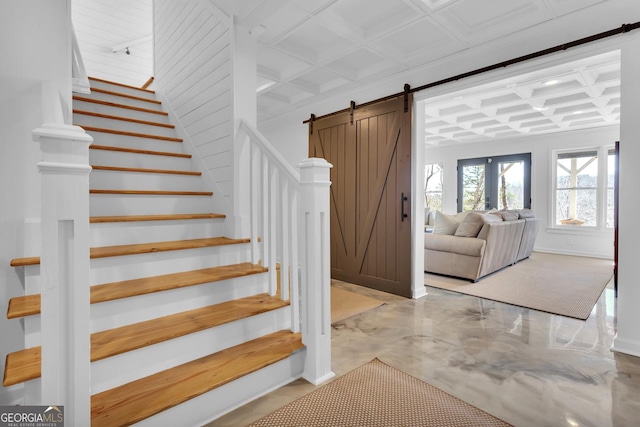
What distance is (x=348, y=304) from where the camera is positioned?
326 centimetres

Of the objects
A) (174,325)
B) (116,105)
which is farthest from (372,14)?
(174,325)

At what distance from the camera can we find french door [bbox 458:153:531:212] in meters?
6.97

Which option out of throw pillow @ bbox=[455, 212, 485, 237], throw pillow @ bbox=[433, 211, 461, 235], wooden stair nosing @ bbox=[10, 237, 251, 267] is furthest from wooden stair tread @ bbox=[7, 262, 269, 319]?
throw pillow @ bbox=[433, 211, 461, 235]

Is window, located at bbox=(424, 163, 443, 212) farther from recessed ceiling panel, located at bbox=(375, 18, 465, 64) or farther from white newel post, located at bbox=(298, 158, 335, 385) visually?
white newel post, located at bbox=(298, 158, 335, 385)

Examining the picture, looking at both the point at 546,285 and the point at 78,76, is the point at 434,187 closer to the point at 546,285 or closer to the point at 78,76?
the point at 546,285

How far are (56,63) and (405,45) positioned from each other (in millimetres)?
2828

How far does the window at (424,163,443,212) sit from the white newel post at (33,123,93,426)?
27.0 ft

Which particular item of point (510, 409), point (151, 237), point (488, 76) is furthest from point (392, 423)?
point (488, 76)

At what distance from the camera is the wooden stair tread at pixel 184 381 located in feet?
4.12

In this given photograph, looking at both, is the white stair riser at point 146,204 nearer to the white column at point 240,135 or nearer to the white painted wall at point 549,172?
the white column at point 240,135

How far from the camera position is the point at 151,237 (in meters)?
2.12

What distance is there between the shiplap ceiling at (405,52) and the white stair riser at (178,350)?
2051 mm

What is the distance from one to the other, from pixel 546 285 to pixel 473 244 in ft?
3.37

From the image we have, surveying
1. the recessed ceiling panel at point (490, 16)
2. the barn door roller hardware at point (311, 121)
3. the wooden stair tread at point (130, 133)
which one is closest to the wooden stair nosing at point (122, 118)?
the wooden stair tread at point (130, 133)
